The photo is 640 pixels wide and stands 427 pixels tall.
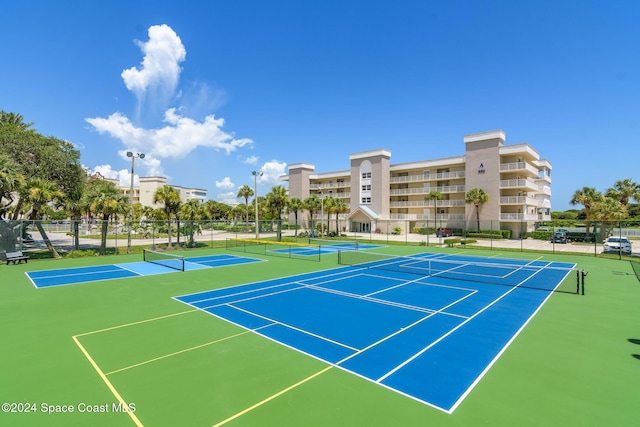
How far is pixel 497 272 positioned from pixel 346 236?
3312 centimetres

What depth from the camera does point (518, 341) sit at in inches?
355

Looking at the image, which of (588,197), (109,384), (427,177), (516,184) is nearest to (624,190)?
(588,197)

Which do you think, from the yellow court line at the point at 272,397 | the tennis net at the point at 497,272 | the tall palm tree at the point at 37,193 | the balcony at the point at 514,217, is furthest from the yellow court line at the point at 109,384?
the balcony at the point at 514,217

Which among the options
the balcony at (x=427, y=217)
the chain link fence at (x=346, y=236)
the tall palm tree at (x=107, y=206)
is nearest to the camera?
the tall palm tree at (x=107, y=206)

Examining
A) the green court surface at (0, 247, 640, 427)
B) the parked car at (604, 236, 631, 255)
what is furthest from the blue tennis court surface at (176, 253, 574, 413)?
the parked car at (604, 236, 631, 255)

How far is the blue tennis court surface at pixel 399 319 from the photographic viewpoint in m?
7.22

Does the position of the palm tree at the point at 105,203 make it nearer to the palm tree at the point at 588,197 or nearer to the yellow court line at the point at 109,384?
the yellow court line at the point at 109,384

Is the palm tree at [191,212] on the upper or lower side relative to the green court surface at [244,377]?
upper

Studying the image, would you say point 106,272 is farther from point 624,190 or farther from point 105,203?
point 624,190

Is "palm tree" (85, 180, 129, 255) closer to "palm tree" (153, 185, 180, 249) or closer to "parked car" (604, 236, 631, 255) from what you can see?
"palm tree" (153, 185, 180, 249)

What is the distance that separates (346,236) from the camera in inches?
2083

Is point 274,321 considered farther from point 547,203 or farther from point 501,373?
point 547,203

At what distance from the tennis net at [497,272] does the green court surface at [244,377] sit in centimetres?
460

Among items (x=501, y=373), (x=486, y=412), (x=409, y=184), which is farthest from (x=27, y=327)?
(x=409, y=184)
